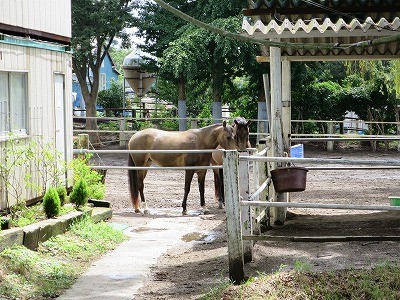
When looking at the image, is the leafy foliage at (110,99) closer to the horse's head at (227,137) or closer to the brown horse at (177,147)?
the brown horse at (177,147)

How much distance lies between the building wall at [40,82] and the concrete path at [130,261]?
160 centimetres

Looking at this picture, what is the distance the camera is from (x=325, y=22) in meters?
9.30

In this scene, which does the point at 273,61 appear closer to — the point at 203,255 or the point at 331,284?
the point at 203,255

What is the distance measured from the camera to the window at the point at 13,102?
10.3 meters

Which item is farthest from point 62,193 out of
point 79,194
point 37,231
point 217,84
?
point 217,84

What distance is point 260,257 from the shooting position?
27.8 ft

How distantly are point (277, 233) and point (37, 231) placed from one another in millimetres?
3047

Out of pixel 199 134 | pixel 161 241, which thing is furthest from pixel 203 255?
pixel 199 134

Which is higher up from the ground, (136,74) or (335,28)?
(136,74)

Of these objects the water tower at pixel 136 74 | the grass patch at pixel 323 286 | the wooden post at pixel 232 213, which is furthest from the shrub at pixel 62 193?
the water tower at pixel 136 74

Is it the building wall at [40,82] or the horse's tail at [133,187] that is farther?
the horse's tail at [133,187]

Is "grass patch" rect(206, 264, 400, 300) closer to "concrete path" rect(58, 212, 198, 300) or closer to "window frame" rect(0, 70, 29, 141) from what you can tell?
"concrete path" rect(58, 212, 198, 300)

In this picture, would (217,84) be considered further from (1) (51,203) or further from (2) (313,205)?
(2) (313,205)

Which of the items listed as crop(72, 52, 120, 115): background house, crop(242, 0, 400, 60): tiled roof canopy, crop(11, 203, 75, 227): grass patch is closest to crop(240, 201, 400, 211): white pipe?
crop(242, 0, 400, 60): tiled roof canopy
